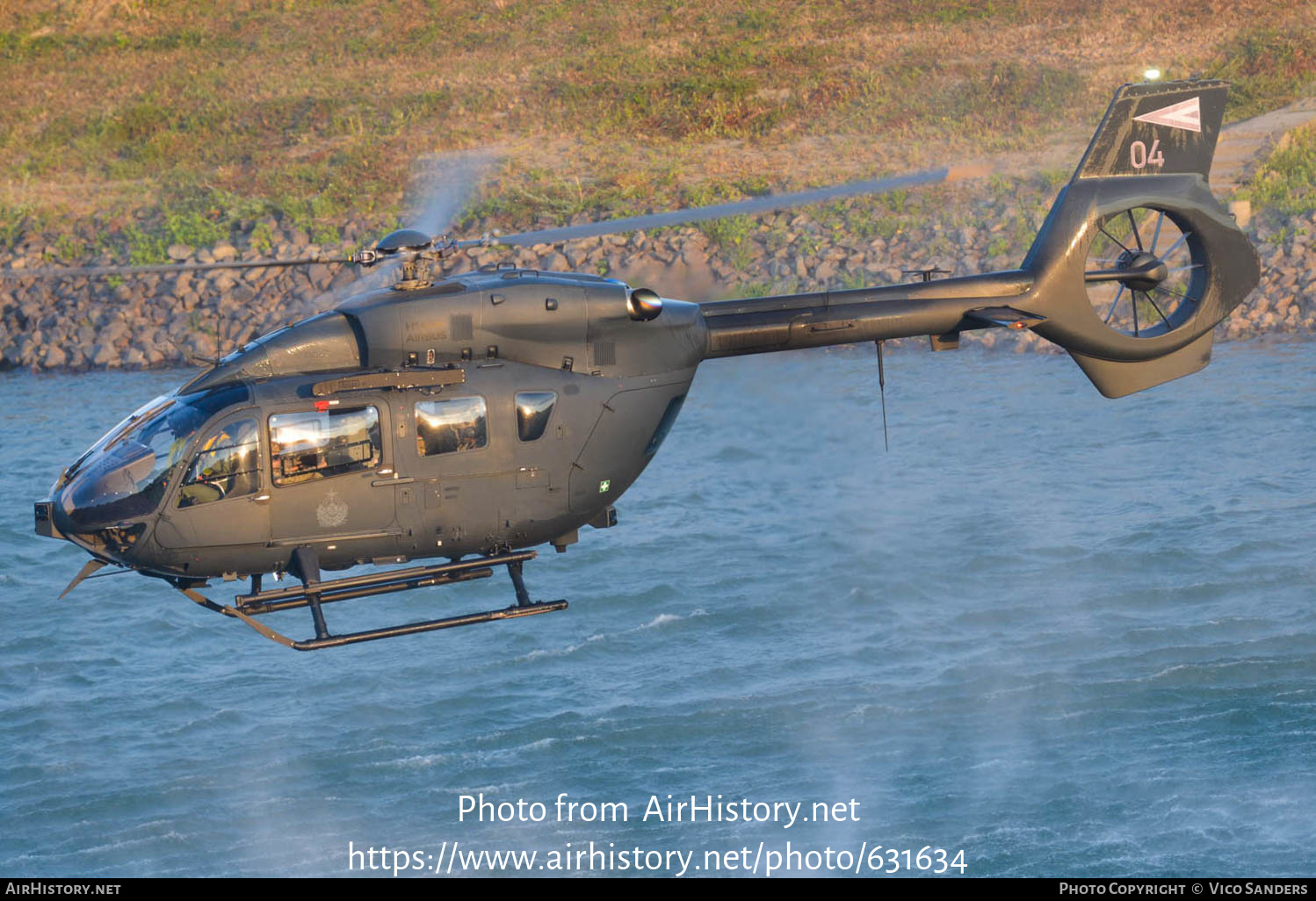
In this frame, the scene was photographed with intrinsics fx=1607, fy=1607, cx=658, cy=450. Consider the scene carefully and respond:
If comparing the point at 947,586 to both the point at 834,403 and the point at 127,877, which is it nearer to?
the point at 834,403

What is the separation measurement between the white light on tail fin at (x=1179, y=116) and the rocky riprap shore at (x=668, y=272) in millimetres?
20307

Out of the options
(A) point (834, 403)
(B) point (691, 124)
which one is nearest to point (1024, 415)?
(A) point (834, 403)

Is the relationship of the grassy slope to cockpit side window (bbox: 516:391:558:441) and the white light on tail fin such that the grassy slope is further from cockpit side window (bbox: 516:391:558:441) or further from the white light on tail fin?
cockpit side window (bbox: 516:391:558:441)

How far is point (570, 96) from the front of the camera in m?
49.8

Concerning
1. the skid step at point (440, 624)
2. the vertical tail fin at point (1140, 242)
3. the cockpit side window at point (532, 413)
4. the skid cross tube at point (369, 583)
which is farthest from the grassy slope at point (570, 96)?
the skid step at point (440, 624)

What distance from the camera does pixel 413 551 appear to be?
56.3 feet

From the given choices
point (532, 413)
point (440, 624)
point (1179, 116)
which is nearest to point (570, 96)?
point (1179, 116)

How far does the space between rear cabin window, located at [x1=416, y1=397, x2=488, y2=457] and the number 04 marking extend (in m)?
8.86

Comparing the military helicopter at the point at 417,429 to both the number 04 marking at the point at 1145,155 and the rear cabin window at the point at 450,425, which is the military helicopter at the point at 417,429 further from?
the number 04 marking at the point at 1145,155

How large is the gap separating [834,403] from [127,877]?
18.6 m

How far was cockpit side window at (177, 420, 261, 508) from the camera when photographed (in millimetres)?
16312

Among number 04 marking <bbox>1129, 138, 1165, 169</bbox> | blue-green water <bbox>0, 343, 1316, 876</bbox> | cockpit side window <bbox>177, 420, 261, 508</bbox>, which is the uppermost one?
number 04 marking <bbox>1129, 138, 1165, 169</bbox>

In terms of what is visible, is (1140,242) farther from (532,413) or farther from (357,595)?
(357,595)

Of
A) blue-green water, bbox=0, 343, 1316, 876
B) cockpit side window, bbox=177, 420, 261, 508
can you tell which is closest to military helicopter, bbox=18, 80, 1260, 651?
cockpit side window, bbox=177, 420, 261, 508
